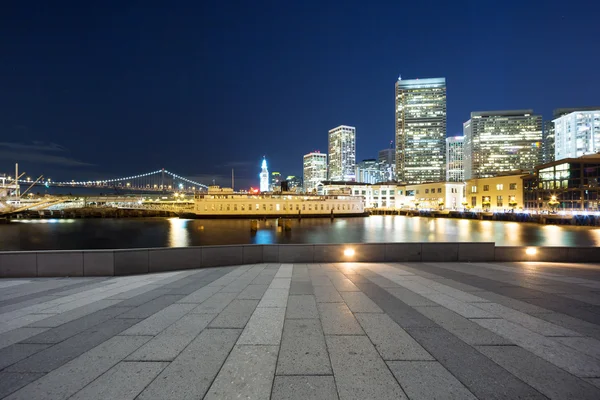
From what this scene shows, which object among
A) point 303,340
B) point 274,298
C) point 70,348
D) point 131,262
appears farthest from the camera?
point 131,262

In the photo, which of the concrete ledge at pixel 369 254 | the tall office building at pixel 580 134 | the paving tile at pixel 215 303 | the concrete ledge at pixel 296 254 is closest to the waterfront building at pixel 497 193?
the tall office building at pixel 580 134

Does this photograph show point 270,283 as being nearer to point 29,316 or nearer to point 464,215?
point 29,316

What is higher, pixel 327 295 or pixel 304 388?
pixel 304 388

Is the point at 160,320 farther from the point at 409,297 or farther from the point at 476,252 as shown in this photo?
the point at 476,252

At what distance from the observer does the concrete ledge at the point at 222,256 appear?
46.1ft

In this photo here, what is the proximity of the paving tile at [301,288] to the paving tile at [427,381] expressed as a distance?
4.51 m

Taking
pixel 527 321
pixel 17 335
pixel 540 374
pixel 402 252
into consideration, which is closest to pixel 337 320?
pixel 540 374

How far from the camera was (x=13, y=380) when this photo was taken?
4176 mm

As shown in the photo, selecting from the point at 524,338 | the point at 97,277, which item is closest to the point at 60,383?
the point at 524,338

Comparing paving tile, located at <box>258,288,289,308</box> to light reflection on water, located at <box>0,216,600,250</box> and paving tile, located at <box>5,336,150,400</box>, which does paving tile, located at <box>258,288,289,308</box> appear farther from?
light reflection on water, located at <box>0,216,600,250</box>

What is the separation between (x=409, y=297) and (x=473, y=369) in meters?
3.90

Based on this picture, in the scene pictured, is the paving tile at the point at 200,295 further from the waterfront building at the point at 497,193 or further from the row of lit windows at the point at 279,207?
the waterfront building at the point at 497,193

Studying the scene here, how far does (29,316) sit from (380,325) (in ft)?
27.8

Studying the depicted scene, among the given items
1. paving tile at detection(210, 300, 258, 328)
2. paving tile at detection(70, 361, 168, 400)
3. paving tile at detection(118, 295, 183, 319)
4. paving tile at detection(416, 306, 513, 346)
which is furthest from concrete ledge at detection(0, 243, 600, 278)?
paving tile at detection(70, 361, 168, 400)
